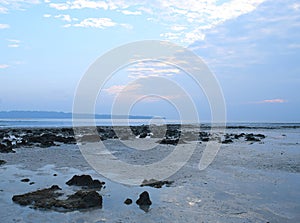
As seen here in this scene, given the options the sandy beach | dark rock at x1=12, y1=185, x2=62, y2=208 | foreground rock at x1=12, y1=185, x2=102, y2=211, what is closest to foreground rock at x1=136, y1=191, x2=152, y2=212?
the sandy beach

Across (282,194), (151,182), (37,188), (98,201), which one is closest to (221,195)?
(282,194)

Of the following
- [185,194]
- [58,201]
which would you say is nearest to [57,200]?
[58,201]

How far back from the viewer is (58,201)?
470 inches

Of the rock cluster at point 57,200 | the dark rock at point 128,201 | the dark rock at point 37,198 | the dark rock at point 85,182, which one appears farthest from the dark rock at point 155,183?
the dark rock at point 37,198

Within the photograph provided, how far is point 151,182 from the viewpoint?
16406 mm

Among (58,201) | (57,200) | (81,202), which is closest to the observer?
(81,202)

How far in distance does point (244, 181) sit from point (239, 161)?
8.26 metres

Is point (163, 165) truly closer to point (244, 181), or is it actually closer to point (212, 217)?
point (244, 181)

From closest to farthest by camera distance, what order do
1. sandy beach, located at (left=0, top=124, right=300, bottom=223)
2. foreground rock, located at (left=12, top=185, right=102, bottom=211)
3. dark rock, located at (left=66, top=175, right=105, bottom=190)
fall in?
1. sandy beach, located at (left=0, top=124, right=300, bottom=223)
2. foreground rock, located at (left=12, top=185, right=102, bottom=211)
3. dark rock, located at (left=66, top=175, right=105, bottom=190)

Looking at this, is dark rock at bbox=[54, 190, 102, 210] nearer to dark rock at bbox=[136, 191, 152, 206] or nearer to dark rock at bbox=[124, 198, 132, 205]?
dark rock at bbox=[124, 198, 132, 205]

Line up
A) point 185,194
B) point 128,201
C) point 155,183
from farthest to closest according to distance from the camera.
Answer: point 155,183 → point 185,194 → point 128,201

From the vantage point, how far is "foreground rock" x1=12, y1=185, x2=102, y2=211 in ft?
37.2

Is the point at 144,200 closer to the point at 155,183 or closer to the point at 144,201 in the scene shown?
the point at 144,201

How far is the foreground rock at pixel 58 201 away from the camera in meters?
11.3
